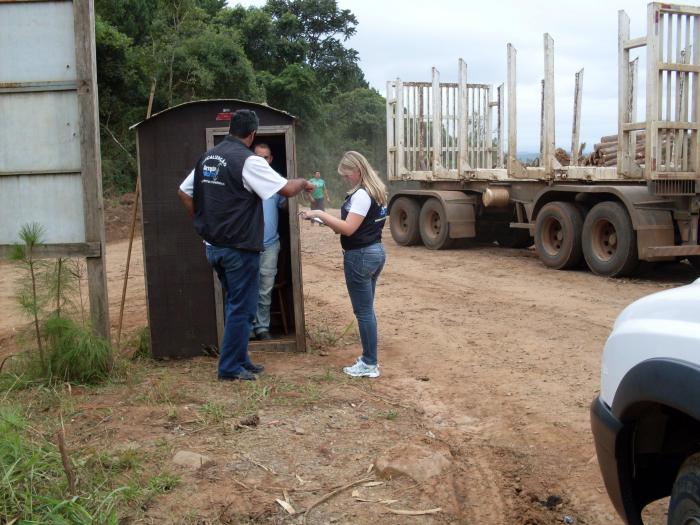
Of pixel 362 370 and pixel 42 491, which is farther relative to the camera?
pixel 362 370

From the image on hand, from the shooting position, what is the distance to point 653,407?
8.87 ft

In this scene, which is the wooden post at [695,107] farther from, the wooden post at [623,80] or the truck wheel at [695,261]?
the truck wheel at [695,261]

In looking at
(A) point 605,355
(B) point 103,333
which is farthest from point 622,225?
(A) point 605,355

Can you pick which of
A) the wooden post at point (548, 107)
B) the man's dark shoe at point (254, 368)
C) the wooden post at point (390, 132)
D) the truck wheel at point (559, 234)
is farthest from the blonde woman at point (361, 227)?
the wooden post at point (390, 132)

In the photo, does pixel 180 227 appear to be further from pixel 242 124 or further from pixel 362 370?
pixel 362 370

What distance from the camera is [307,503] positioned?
3740mm

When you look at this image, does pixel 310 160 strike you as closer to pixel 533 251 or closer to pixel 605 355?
pixel 533 251

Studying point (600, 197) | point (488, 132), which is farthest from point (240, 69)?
point (600, 197)

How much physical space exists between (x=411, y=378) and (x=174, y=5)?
23054 millimetres

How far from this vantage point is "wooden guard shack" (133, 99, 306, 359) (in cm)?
647

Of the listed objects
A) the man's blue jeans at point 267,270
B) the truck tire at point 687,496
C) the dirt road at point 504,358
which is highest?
the man's blue jeans at point 267,270

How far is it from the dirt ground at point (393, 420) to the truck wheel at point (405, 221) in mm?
7167

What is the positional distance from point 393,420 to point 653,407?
2.49 metres

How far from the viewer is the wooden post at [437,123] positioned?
15.0 metres
